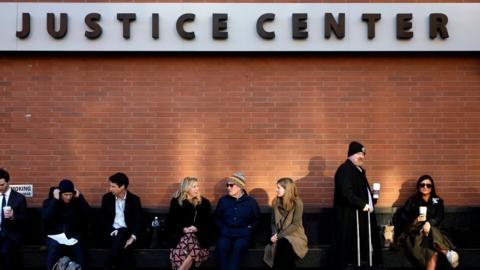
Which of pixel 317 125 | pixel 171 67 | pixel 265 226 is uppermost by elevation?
pixel 171 67

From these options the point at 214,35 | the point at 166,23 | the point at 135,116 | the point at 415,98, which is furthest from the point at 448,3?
the point at 135,116

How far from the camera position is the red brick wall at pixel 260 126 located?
10.9m

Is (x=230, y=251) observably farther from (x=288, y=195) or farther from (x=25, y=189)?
(x=25, y=189)

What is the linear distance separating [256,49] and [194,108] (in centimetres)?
129

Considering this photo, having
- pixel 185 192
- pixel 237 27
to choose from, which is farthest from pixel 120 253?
pixel 237 27

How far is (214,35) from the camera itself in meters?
10.7

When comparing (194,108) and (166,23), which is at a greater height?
(166,23)

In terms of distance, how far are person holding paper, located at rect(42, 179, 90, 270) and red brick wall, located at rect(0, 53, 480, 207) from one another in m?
0.93

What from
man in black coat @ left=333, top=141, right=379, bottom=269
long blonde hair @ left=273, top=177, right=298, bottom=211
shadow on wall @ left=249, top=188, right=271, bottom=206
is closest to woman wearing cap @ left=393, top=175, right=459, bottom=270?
man in black coat @ left=333, top=141, right=379, bottom=269

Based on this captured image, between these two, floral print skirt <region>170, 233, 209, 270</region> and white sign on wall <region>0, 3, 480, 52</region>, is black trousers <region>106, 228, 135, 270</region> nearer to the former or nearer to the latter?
floral print skirt <region>170, 233, 209, 270</region>

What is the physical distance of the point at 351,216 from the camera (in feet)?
31.6

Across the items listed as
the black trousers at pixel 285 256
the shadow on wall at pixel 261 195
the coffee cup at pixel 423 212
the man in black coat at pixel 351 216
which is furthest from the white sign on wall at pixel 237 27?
the black trousers at pixel 285 256

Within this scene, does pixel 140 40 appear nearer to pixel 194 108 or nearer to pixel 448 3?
pixel 194 108

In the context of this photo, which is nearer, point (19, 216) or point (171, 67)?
point (19, 216)
